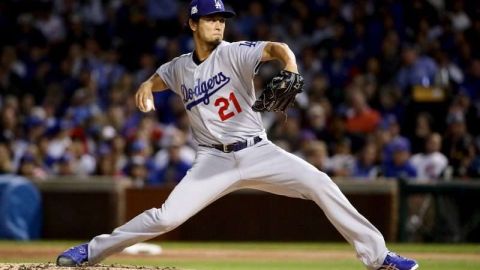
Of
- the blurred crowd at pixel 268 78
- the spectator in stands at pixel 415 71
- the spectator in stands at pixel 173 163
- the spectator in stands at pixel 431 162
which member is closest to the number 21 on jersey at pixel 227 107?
the blurred crowd at pixel 268 78

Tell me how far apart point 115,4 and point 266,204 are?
5.48 meters

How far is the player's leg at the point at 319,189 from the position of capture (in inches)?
241

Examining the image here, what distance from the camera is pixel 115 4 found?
16516mm

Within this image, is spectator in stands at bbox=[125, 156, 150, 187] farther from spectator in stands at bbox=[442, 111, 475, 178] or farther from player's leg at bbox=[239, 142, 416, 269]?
player's leg at bbox=[239, 142, 416, 269]

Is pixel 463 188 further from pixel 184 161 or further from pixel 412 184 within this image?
pixel 184 161

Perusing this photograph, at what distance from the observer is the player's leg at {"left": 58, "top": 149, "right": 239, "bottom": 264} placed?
6.14 meters

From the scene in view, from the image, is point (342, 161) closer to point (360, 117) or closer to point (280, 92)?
point (360, 117)

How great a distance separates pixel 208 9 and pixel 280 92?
0.80 m

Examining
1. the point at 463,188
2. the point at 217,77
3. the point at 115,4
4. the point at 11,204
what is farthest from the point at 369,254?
the point at 115,4

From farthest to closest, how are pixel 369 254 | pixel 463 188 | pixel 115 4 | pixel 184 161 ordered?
pixel 115 4 < pixel 184 161 < pixel 463 188 < pixel 369 254

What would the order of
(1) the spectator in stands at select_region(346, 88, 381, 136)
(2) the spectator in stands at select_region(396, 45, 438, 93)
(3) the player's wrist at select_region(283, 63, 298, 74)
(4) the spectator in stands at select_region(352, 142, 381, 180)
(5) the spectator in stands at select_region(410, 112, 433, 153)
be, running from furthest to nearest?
(2) the spectator in stands at select_region(396, 45, 438, 93), (1) the spectator in stands at select_region(346, 88, 381, 136), (5) the spectator in stands at select_region(410, 112, 433, 153), (4) the spectator in stands at select_region(352, 142, 381, 180), (3) the player's wrist at select_region(283, 63, 298, 74)

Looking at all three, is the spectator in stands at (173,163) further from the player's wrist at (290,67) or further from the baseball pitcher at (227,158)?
the player's wrist at (290,67)

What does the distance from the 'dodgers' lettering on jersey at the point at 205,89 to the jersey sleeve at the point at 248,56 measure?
5.3 inches

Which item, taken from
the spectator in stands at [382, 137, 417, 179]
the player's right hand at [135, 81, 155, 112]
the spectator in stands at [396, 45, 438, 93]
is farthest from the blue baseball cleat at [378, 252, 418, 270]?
the spectator in stands at [396, 45, 438, 93]
